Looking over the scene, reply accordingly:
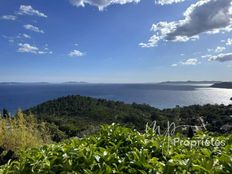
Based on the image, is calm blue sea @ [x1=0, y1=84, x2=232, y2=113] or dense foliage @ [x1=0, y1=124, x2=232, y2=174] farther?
calm blue sea @ [x1=0, y1=84, x2=232, y2=113]

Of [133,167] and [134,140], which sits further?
[134,140]

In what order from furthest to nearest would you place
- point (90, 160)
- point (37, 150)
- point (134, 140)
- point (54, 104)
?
point (54, 104)
point (134, 140)
point (37, 150)
point (90, 160)

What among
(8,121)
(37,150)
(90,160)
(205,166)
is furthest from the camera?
(8,121)

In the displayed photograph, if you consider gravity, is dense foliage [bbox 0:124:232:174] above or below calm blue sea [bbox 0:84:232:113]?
above

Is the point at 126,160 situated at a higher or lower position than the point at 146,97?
higher

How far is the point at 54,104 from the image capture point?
27688 millimetres

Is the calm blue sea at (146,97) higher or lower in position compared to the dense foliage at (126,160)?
lower

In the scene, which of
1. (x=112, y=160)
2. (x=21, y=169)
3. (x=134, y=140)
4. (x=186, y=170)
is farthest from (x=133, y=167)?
(x=21, y=169)

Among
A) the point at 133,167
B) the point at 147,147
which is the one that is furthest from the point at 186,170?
the point at 147,147

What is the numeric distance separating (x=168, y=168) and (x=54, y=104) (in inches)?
1057

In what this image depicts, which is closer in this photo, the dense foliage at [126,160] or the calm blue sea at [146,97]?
the dense foliage at [126,160]

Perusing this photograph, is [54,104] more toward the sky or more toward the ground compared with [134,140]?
more toward the ground

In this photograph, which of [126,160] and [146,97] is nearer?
[126,160]

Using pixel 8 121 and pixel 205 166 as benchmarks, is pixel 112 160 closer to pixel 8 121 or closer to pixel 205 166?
pixel 205 166
